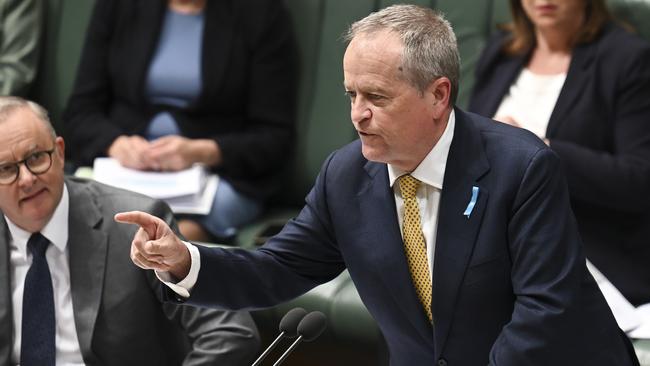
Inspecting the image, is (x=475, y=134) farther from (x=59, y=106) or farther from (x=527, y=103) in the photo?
(x=59, y=106)

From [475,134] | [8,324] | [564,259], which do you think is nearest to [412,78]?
[475,134]

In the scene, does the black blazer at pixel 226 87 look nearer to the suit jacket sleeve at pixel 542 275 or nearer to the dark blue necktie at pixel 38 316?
the dark blue necktie at pixel 38 316

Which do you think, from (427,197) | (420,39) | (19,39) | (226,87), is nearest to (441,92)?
(420,39)

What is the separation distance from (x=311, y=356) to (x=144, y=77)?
→ 1128 mm

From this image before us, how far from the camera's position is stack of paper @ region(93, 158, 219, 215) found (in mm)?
3367

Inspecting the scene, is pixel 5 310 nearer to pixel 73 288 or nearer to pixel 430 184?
pixel 73 288

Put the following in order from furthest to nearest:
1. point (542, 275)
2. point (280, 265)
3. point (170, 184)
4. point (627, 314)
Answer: point (170, 184) → point (627, 314) → point (280, 265) → point (542, 275)

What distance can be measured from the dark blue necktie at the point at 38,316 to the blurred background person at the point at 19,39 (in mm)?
1658

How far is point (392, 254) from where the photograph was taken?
196 cm

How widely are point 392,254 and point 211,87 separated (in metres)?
1.74

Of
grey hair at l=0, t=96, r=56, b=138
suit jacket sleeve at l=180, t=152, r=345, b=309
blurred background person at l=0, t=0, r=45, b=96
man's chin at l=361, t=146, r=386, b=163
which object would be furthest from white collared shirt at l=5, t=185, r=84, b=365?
blurred background person at l=0, t=0, r=45, b=96

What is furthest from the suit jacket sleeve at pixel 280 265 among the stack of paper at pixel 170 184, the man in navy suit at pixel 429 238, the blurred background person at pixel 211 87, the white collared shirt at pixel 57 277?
the blurred background person at pixel 211 87

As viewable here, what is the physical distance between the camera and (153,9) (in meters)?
3.64

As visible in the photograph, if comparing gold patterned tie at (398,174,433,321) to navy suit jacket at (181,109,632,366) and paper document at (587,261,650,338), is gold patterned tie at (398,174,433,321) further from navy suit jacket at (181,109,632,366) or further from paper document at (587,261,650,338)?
paper document at (587,261,650,338)
